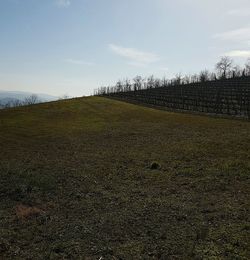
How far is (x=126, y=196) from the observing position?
21.6 m

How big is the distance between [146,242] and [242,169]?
1424cm

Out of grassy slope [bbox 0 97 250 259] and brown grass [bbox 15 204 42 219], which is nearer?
grassy slope [bbox 0 97 250 259]

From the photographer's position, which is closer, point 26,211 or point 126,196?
point 26,211

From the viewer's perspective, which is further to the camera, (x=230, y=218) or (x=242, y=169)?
(x=242, y=169)

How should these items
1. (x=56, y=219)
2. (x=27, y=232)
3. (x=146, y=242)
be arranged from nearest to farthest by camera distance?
(x=146, y=242) < (x=27, y=232) < (x=56, y=219)

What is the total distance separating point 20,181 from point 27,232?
951 centimetres

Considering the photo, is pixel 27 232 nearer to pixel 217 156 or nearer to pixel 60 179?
pixel 60 179

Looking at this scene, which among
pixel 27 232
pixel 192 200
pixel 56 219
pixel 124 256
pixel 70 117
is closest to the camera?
pixel 124 256

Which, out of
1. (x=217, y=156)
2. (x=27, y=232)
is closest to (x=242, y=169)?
(x=217, y=156)

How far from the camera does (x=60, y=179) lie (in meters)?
25.9

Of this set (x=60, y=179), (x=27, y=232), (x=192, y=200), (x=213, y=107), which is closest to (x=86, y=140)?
(x=60, y=179)

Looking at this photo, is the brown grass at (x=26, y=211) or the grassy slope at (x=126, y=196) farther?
the brown grass at (x=26, y=211)

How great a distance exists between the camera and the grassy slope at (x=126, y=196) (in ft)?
46.5

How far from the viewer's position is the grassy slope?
14.2 meters
